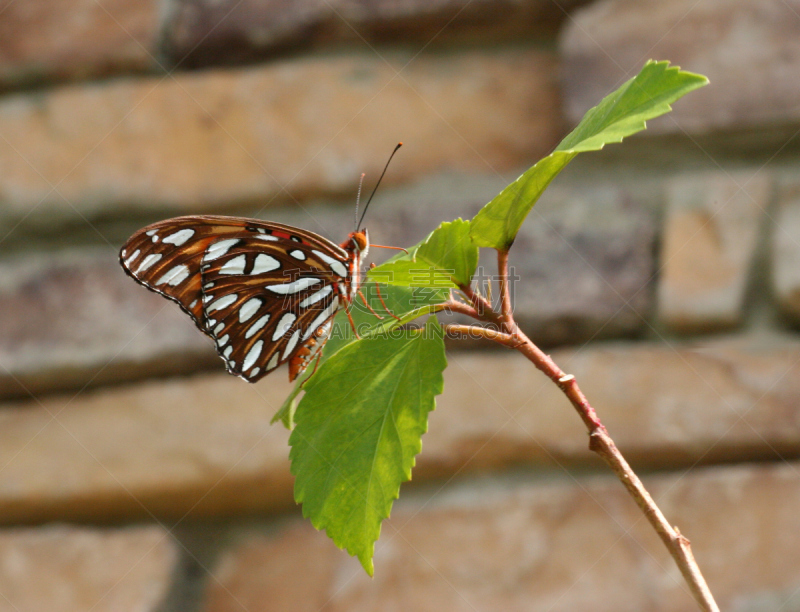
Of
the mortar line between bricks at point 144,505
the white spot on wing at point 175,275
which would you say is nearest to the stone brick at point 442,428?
the mortar line between bricks at point 144,505

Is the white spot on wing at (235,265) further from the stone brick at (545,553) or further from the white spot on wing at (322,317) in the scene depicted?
the stone brick at (545,553)

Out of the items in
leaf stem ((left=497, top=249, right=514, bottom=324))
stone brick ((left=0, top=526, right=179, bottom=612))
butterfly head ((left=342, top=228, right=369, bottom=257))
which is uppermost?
leaf stem ((left=497, top=249, right=514, bottom=324))

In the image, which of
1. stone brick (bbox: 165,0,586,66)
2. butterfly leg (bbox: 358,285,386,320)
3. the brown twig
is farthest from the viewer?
stone brick (bbox: 165,0,586,66)

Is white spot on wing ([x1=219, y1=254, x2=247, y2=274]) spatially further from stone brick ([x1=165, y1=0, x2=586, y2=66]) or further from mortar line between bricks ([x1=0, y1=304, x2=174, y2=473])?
stone brick ([x1=165, y1=0, x2=586, y2=66])

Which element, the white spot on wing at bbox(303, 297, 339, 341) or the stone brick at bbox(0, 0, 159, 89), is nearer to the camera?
the white spot on wing at bbox(303, 297, 339, 341)

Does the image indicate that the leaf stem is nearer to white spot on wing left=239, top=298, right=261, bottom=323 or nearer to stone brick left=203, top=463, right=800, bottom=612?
white spot on wing left=239, top=298, right=261, bottom=323

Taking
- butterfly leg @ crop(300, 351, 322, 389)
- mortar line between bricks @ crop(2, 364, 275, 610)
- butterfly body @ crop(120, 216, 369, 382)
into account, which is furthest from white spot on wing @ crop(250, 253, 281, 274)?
mortar line between bricks @ crop(2, 364, 275, 610)

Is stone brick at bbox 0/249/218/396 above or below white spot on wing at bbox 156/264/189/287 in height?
below

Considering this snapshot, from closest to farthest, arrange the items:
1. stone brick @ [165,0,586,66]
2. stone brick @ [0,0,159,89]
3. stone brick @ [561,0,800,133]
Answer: stone brick @ [561,0,800,133]
stone brick @ [165,0,586,66]
stone brick @ [0,0,159,89]
